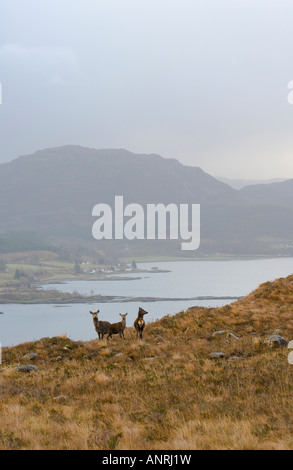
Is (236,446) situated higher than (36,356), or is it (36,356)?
(236,446)

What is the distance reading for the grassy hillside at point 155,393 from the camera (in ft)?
28.8

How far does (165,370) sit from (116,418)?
4913 mm

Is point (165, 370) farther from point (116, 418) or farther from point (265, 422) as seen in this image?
point (265, 422)

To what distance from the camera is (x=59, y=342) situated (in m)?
21.5

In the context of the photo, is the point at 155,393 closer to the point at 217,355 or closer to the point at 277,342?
the point at 217,355

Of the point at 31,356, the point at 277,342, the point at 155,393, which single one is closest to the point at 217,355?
the point at 277,342

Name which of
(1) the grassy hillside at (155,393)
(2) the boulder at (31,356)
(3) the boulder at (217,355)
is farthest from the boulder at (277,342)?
(2) the boulder at (31,356)

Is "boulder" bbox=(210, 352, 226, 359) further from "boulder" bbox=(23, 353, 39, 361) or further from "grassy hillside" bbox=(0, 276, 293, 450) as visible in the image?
"boulder" bbox=(23, 353, 39, 361)

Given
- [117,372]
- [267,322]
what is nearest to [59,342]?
[117,372]

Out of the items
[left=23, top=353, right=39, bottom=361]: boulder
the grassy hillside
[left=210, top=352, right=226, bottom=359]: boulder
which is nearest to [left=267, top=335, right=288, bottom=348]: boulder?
the grassy hillside

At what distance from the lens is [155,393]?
484 inches

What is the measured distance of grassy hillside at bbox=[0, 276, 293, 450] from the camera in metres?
8.78

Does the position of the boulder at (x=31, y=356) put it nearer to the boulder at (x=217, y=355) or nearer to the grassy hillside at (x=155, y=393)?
the grassy hillside at (x=155, y=393)
